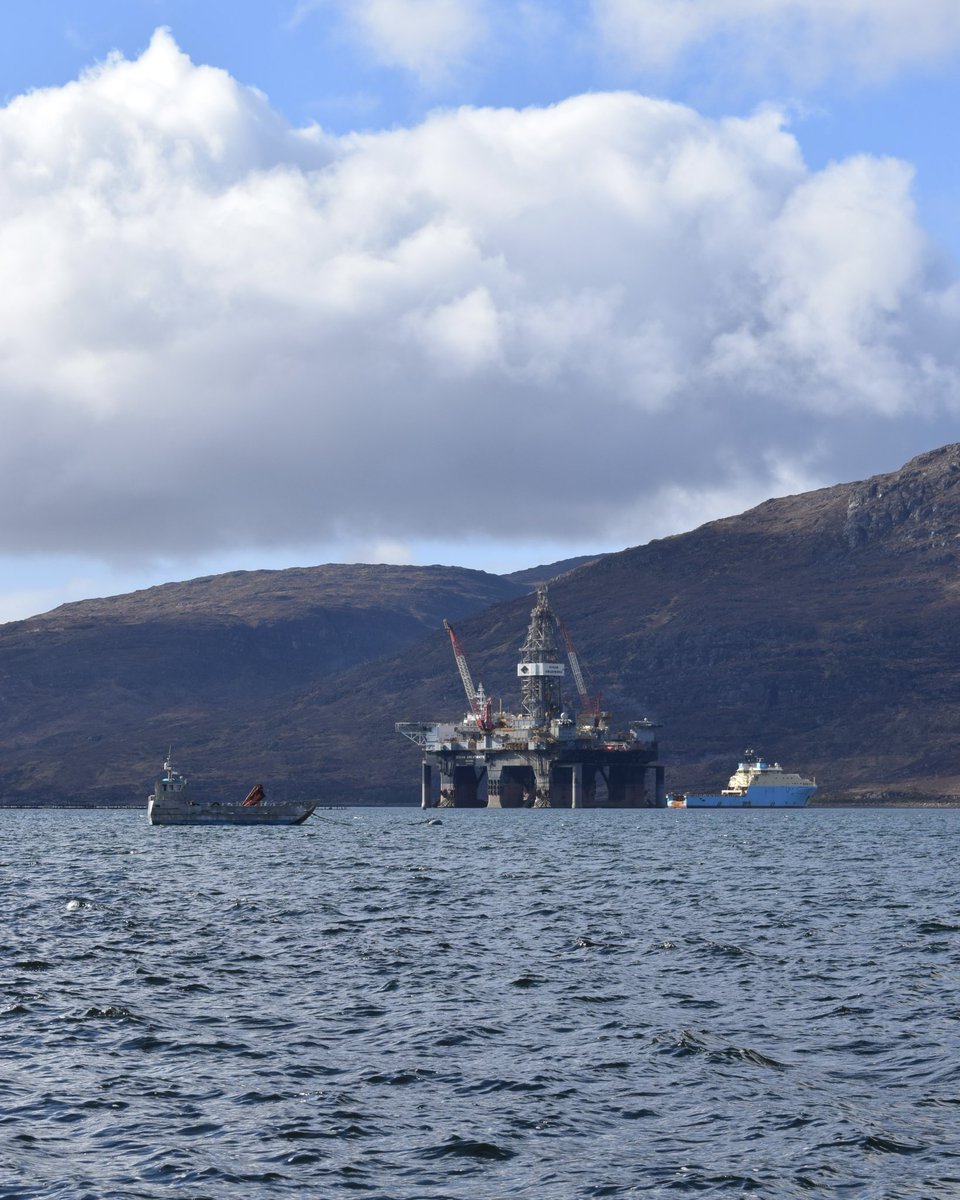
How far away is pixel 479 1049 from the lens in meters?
47.6

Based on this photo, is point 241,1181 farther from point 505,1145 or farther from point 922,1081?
point 922,1081

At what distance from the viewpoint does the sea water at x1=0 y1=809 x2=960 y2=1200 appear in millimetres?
35188

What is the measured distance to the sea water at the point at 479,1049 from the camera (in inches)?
1385

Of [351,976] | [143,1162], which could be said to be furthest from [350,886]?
[143,1162]

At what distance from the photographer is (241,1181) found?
34156 millimetres

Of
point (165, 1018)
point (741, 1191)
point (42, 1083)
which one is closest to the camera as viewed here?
point (741, 1191)

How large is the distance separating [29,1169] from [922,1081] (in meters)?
21.9

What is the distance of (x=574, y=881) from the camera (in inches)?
4520

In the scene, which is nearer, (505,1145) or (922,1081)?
(505,1145)

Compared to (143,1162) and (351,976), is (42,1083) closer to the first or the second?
(143,1162)

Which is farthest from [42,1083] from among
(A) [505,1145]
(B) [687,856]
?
(B) [687,856]

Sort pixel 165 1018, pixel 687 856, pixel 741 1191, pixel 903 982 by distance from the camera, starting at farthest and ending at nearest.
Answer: pixel 687 856, pixel 903 982, pixel 165 1018, pixel 741 1191

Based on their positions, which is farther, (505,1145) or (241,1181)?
(505,1145)

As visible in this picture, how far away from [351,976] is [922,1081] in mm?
24826
